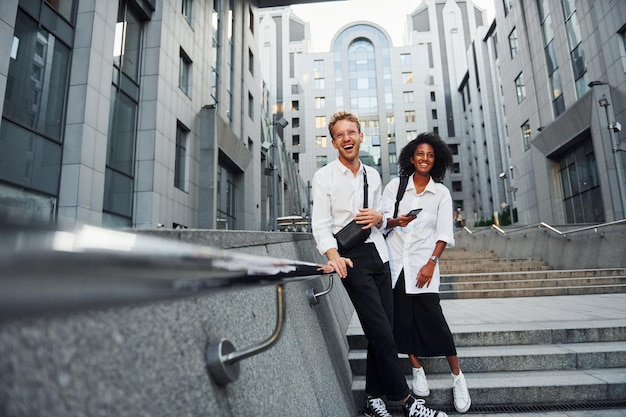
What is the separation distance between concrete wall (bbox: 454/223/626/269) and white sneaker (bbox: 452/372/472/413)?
10.2 meters

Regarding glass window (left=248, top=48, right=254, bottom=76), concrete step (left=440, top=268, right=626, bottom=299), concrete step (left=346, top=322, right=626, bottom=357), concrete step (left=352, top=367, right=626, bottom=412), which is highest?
glass window (left=248, top=48, right=254, bottom=76)

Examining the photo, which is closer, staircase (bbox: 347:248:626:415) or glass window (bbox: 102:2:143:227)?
staircase (bbox: 347:248:626:415)

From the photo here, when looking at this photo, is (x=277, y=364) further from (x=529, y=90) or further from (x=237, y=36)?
(x=529, y=90)

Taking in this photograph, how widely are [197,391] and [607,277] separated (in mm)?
10809

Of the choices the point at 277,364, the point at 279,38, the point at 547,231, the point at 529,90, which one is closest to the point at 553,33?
the point at 529,90

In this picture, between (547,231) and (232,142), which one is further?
(232,142)

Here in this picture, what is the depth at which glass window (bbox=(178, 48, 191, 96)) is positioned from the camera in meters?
16.9

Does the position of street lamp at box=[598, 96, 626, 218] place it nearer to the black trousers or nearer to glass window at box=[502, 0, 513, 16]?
glass window at box=[502, 0, 513, 16]

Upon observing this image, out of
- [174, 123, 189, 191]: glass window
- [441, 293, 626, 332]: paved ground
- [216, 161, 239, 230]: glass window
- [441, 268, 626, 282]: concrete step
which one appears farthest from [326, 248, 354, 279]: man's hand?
[216, 161, 239, 230]: glass window

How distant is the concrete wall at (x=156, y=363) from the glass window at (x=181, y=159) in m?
15.0

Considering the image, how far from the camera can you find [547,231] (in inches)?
535

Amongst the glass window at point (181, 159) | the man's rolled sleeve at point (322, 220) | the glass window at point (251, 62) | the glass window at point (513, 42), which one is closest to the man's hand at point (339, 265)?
the man's rolled sleeve at point (322, 220)

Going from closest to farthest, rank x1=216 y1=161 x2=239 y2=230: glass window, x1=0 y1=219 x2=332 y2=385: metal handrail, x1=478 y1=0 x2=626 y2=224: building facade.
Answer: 1. x1=0 y1=219 x2=332 y2=385: metal handrail
2. x1=478 y1=0 x2=626 y2=224: building facade
3. x1=216 y1=161 x2=239 y2=230: glass window

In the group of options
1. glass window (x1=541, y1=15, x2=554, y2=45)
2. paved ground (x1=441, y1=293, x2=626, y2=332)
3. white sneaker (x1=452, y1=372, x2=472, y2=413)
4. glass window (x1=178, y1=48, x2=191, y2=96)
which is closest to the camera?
white sneaker (x1=452, y1=372, x2=472, y2=413)
